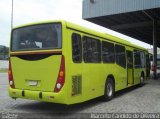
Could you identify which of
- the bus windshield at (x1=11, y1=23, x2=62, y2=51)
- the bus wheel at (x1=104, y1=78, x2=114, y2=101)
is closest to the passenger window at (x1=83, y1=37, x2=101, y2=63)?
the bus windshield at (x1=11, y1=23, x2=62, y2=51)

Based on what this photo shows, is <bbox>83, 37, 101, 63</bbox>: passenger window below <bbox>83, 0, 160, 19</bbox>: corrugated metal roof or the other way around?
Result: below

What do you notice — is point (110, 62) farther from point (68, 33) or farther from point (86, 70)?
point (68, 33)

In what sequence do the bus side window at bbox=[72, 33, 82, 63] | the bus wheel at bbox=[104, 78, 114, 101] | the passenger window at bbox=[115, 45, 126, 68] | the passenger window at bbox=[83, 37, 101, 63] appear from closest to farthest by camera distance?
the bus side window at bbox=[72, 33, 82, 63]
the passenger window at bbox=[83, 37, 101, 63]
the bus wheel at bbox=[104, 78, 114, 101]
the passenger window at bbox=[115, 45, 126, 68]

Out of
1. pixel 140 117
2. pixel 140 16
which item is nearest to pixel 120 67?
pixel 140 117

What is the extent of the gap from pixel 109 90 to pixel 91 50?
8.11 ft

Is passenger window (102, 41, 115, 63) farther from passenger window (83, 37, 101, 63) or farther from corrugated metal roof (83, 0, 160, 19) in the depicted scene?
corrugated metal roof (83, 0, 160, 19)

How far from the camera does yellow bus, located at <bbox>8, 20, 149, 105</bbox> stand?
859cm

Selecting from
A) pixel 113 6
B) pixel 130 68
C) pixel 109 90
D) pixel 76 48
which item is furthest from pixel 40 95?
pixel 113 6

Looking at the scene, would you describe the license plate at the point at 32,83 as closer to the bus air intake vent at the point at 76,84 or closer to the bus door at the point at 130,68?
the bus air intake vent at the point at 76,84

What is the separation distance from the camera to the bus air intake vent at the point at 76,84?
883 cm

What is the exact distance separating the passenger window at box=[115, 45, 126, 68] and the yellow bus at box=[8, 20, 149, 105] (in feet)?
6.62

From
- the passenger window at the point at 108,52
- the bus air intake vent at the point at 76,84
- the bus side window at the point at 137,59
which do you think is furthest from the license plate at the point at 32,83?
the bus side window at the point at 137,59

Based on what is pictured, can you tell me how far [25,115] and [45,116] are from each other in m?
0.59

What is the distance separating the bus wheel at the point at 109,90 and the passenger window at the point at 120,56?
1.25 metres
